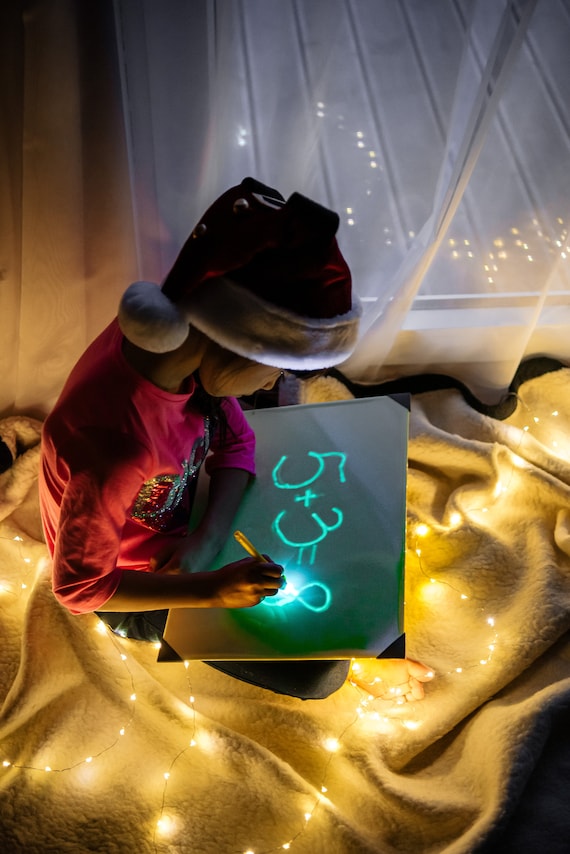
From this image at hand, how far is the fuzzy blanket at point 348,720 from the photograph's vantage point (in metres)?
0.86

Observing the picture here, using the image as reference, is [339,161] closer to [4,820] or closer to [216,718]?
[216,718]

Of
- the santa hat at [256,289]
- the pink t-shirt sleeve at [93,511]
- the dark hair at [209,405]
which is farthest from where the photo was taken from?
the dark hair at [209,405]

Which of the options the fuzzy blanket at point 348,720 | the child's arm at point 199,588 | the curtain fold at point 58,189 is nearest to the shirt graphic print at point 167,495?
the child's arm at point 199,588

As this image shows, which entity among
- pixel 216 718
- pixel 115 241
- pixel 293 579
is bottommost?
pixel 216 718

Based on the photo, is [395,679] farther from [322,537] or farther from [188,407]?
[188,407]

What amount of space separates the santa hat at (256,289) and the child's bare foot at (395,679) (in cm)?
60

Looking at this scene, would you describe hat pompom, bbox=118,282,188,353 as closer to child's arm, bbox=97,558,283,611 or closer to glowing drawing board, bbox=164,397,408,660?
child's arm, bbox=97,558,283,611

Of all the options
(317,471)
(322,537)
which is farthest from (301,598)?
(317,471)

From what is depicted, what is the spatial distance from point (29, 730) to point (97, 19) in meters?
0.95

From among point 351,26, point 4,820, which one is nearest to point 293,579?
point 4,820

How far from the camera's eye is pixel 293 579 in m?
0.95

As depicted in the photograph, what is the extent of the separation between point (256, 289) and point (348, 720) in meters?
0.70

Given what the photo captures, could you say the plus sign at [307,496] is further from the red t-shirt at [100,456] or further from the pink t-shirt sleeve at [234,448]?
the red t-shirt at [100,456]

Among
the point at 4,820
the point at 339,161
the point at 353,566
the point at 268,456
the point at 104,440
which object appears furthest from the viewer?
the point at 339,161
